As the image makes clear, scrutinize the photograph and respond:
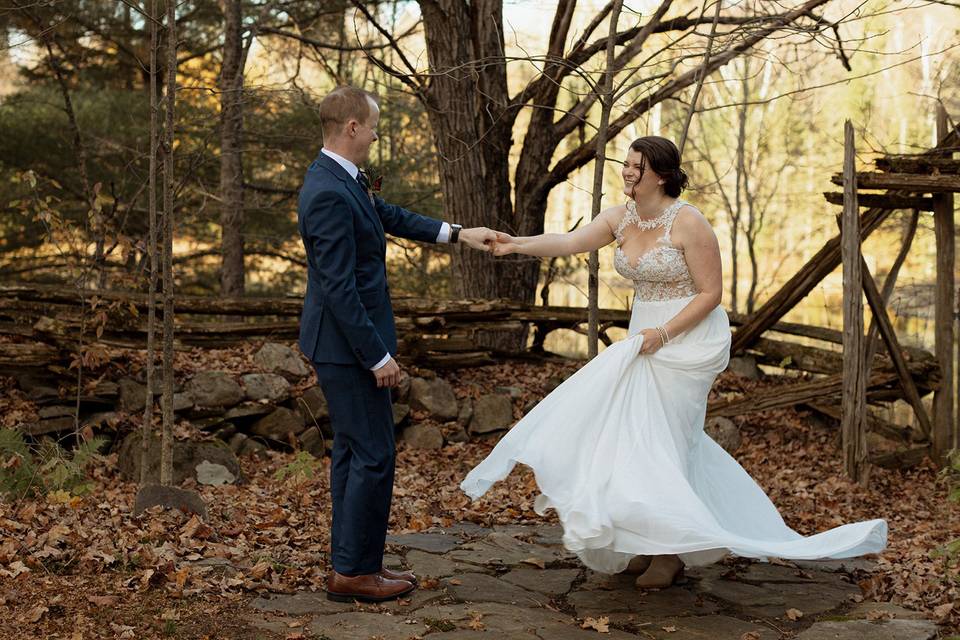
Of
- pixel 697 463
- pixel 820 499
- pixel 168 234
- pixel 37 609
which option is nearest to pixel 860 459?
pixel 820 499

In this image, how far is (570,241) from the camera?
5.33m

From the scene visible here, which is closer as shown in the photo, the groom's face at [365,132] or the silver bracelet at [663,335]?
the groom's face at [365,132]

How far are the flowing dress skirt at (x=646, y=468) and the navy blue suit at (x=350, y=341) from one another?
0.52 m

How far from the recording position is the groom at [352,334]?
3986 mm

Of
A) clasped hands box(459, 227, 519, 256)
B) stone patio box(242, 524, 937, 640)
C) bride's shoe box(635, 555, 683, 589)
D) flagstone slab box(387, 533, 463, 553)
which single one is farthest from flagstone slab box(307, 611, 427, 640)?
clasped hands box(459, 227, 519, 256)

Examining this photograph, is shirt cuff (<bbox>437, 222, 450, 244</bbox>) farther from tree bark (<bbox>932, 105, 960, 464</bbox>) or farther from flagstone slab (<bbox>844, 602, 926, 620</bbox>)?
tree bark (<bbox>932, 105, 960, 464</bbox>)

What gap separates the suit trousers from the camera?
4.16 m

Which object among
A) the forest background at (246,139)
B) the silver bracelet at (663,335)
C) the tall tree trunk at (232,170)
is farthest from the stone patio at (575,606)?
the tall tree trunk at (232,170)

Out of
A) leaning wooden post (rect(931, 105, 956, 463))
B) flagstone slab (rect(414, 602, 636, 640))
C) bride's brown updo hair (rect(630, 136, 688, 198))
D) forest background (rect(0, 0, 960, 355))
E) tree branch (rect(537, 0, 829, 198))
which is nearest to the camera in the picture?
flagstone slab (rect(414, 602, 636, 640))

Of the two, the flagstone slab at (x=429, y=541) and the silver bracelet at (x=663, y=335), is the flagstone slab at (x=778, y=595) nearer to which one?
Result: the silver bracelet at (x=663, y=335)

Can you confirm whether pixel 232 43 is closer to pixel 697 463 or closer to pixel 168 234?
pixel 168 234

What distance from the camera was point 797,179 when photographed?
25594mm

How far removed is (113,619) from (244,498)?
2.74m

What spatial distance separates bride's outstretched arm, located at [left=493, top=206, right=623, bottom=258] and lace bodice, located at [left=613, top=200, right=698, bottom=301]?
0.24 m
